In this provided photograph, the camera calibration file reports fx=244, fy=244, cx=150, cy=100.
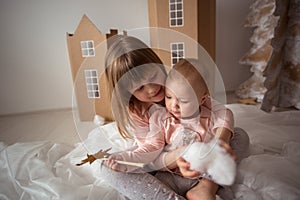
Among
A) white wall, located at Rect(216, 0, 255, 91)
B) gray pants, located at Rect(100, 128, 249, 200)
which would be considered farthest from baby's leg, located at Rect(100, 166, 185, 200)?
white wall, located at Rect(216, 0, 255, 91)

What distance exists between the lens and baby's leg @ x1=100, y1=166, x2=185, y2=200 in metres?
0.54

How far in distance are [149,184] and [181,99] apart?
209mm

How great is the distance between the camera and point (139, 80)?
53 centimetres

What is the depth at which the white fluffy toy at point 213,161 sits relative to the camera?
0.48 metres

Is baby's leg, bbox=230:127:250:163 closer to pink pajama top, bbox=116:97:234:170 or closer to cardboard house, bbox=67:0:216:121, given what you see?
pink pajama top, bbox=116:97:234:170

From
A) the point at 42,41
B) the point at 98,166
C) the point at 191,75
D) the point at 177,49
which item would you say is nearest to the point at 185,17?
the point at 177,49

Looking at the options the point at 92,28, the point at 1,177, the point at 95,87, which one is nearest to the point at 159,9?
the point at 92,28

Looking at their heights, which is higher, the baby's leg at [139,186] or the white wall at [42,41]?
the white wall at [42,41]

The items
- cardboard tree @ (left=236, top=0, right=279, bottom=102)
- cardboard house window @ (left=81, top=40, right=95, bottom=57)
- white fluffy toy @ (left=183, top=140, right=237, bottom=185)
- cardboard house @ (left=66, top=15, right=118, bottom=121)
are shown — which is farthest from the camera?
cardboard tree @ (left=236, top=0, right=279, bottom=102)

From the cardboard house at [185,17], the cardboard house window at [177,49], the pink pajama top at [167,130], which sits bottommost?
the pink pajama top at [167,130]

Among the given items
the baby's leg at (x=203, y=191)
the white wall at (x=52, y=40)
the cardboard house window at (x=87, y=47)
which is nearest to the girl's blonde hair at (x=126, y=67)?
the baby's leg at (x=203, y=191)

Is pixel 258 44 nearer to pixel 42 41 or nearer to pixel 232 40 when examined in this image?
pixel 232 40

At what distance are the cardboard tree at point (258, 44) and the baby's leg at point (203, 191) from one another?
2.64 ft

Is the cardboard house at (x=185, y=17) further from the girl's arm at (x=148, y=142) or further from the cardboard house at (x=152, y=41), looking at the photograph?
the girl's arm at (x=148, y=142)
